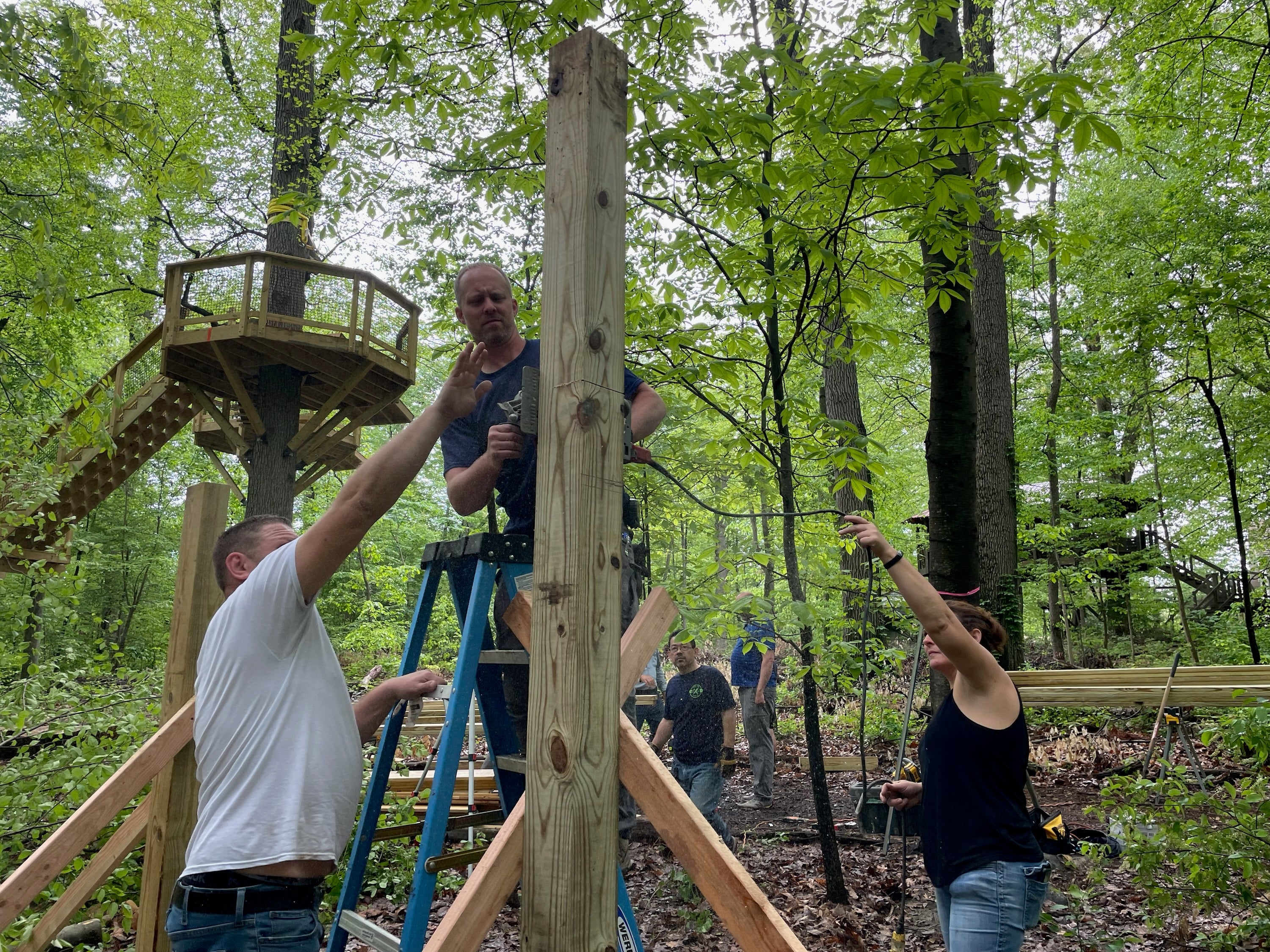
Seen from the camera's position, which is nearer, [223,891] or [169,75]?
[223,891]

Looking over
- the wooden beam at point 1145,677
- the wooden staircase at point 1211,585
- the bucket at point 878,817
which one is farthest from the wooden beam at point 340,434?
the wooden staircase at point 1211,585

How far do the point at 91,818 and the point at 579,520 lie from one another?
2.81 meters

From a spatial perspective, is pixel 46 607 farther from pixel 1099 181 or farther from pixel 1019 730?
pixel 1099 181

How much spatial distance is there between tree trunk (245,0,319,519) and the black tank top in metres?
9.63

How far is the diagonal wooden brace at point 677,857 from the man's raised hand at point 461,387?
801mm

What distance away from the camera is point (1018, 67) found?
1375 cm

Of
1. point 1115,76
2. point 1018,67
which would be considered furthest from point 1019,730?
point 1018,67

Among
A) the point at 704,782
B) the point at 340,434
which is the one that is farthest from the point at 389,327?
the point at 704,782

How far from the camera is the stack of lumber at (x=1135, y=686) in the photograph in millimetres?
5934

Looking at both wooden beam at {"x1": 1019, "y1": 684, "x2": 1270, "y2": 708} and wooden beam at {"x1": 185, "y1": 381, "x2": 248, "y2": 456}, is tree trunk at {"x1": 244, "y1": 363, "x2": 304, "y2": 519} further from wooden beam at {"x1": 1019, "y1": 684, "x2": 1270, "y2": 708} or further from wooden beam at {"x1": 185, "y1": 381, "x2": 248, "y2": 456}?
wooden beam at {"x1": 1019, "y1": 684, "x2": 1270, "y2": 708}

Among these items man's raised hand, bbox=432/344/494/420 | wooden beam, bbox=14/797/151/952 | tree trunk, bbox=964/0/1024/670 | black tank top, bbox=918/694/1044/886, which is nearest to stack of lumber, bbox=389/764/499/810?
wooden beam, bbox=14/797/151/952

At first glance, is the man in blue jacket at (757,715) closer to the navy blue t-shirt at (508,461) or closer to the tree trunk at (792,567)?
the tree trunk at (792,567)

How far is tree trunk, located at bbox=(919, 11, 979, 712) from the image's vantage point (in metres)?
4.94

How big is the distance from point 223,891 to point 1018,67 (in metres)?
16.1
